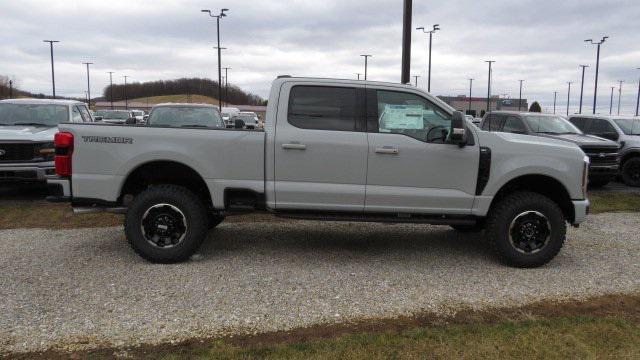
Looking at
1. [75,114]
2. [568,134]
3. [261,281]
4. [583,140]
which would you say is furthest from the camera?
[568,134]

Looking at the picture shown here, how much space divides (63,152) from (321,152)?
268 cm

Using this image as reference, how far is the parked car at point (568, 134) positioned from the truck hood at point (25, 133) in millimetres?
9417

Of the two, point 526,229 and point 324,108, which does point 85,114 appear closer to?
point 324,108

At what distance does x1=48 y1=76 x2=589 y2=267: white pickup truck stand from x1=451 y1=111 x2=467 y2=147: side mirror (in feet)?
0.08

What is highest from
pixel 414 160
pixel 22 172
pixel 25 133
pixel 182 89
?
pixel 182 89

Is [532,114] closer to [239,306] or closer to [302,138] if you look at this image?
[302,138]

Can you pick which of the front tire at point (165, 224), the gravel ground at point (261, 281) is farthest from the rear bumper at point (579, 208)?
the front tire at point (165, 224)

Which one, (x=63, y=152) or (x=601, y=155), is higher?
(x=63, y=152)

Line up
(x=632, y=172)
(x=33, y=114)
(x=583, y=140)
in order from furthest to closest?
(x=632, y=172)
(x=583, y=140)
(x=33, y=114)

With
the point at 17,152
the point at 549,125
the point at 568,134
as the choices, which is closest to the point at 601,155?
the point at 568,134

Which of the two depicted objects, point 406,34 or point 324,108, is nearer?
point 324,108

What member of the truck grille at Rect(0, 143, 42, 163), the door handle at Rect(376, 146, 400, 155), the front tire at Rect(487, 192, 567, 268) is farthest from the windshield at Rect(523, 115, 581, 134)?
the truck grille at Rect(0, 143, 42, 163)

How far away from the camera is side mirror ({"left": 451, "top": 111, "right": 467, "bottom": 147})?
204 inches

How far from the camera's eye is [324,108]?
5578mm
